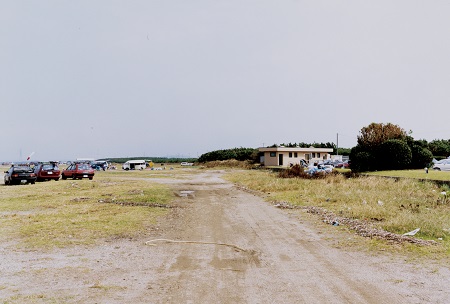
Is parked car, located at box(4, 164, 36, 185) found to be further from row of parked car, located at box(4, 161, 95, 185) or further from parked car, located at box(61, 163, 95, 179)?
parked car, located at box(61, 163, 95, 179)

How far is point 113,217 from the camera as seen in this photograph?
1254 centimetres

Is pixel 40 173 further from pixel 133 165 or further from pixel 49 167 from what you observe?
pixel 133 165

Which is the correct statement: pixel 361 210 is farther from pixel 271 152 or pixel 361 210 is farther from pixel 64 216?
pixel 271 152

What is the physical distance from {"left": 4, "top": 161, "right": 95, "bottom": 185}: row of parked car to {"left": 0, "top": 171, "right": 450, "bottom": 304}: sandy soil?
22333 millimetres

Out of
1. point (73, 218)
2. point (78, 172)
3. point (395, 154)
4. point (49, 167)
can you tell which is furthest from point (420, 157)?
point (49, 167)

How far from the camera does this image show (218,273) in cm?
648

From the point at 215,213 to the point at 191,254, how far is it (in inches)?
245

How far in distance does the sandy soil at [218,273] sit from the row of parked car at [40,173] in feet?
73.3

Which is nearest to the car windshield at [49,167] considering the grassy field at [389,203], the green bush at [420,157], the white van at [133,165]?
the grassy field at [389,203]

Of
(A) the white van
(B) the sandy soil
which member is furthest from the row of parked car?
(A) the white van

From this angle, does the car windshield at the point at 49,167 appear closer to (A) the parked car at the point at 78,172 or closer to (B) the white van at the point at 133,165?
(A) the parked car at the point at 78,172

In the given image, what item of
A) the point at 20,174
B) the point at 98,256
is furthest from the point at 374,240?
the point at 20,174

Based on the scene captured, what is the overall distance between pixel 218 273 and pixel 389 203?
10283 mm

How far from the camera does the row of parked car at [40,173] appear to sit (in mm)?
28219
